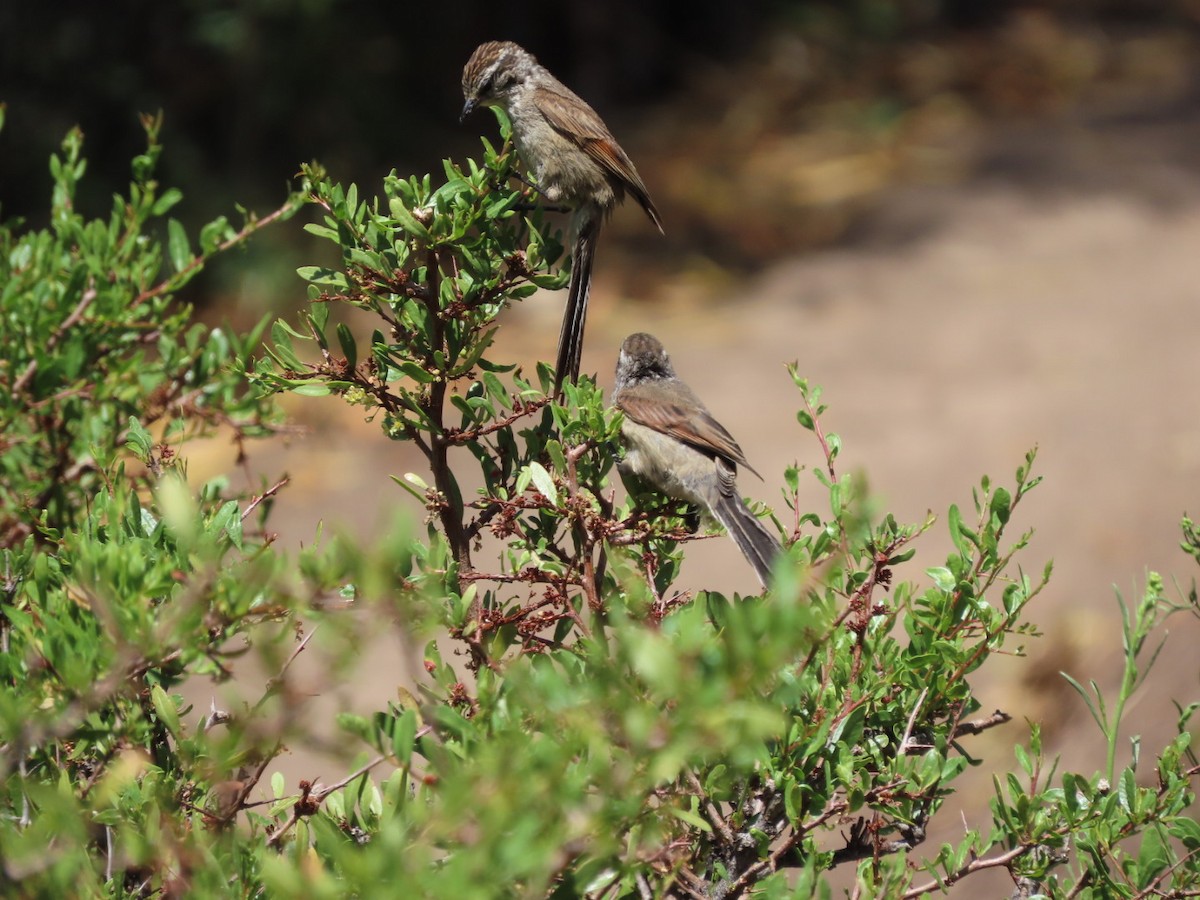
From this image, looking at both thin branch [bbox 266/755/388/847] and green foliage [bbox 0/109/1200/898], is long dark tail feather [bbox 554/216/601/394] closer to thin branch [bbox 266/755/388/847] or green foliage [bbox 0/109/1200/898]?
green foliage [bbox 0/109/1200/898]

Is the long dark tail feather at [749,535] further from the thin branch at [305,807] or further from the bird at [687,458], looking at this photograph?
the thin branch at [305,807]

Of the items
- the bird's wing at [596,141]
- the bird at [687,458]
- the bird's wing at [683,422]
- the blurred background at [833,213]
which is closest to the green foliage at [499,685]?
the bird at [687,458]

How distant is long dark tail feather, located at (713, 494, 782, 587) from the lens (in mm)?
2902

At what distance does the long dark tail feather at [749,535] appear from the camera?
114 inches

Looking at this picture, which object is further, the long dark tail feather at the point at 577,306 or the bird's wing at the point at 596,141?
the bird's wing at the point at 596,141

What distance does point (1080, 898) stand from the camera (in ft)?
7.04

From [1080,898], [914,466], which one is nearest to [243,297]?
[914,466]

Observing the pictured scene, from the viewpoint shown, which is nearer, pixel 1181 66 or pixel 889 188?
pixel 889 188

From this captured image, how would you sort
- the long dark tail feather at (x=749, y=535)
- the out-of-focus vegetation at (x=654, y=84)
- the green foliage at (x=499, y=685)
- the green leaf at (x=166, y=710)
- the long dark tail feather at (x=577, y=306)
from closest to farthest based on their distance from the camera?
the green foliage at (x=499, y=685) → the green leaf at (x=166, y=710) → the long dark tail feather at (x=749, y=535) → the long dark tail feather at (x=577, y=306) → the out-of-focus vegetation at (x=654, y=84)

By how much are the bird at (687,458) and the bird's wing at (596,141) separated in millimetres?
605

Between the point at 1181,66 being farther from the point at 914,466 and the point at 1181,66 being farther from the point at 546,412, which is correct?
the point at 546,412

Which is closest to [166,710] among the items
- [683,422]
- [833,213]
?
[683,422]

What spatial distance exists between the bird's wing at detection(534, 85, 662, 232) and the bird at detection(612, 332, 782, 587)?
1.99 ft

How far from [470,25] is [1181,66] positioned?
243 inches
